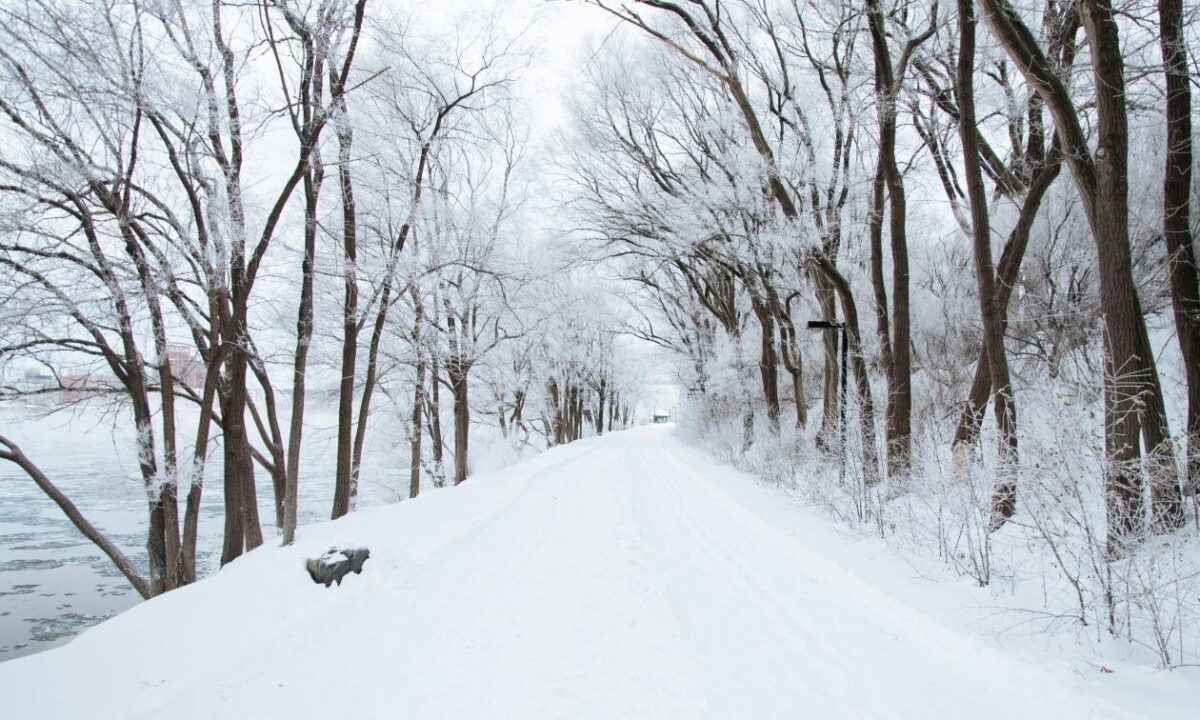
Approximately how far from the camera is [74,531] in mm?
17500

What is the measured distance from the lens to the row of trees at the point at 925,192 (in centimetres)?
450

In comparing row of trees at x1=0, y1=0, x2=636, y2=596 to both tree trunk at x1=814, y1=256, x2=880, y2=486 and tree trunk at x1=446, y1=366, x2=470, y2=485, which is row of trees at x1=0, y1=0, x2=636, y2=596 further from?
tree trunk at x1=814, y1=256, x2=880, y2=486

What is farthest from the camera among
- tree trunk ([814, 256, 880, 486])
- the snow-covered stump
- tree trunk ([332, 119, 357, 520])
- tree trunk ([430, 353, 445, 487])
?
tree trunk ([430, 353, 445, 487])

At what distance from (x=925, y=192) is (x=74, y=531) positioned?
2628cm

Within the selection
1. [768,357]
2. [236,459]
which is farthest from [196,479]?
[768,357]

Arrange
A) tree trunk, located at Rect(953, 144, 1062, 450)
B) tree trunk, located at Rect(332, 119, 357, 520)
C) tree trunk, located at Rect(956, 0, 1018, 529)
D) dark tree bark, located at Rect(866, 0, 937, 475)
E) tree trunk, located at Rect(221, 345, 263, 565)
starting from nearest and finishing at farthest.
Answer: tree trunk, located at Rect(956, 0, 1018, 529)
tree trunk, located at Rect(953, 144, 1062, 450)
dark tree bark, located at Rect(866, 0, 937, 475)
tree trunk, located at Rect(332, 119, 357, 520)
tree trunk, located at Rect(221, 345, 263, 565)

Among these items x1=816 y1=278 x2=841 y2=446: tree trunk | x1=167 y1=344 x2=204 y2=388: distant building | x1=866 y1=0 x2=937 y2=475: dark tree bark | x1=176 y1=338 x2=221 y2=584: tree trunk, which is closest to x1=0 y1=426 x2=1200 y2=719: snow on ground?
x1=866 y1=0 x2=937 y2=475: dark tree bark

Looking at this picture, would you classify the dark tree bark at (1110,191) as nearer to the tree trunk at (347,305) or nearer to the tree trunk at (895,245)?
the tree trunk at (895,245)

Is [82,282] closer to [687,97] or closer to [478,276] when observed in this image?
[478,276]

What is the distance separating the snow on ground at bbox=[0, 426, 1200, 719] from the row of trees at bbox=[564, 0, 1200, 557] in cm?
120

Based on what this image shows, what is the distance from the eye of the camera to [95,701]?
3090 millimetres

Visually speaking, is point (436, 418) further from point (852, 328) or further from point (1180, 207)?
point (1180, 207)

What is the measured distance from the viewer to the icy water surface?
10.1 m

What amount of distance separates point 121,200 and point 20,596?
936 centimetres
